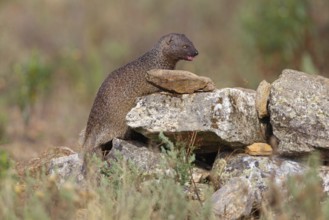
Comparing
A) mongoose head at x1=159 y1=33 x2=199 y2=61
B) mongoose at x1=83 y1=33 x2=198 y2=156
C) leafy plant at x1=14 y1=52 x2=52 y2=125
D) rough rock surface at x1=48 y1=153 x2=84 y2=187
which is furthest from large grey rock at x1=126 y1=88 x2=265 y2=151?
leafy plant at x1=14 y1=52 x2=52 y2=125

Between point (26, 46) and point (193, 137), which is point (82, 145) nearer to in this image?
point (193, 137)

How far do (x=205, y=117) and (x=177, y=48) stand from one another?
1.19 m

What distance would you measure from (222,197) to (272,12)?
843 centimetres

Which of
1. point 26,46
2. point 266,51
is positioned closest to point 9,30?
point 26,46

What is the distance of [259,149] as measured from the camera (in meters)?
6.91

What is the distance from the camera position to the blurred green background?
11.8 m

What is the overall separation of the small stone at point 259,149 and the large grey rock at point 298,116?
242 millimetres

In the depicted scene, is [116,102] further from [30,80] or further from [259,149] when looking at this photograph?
[30,80]

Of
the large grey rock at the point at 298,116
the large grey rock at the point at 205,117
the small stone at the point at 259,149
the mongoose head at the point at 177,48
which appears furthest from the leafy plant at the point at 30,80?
the large grey rock at the point at 298,116

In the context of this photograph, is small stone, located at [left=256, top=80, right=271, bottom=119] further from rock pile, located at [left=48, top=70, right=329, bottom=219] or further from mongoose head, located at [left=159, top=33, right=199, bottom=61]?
mongoose head, located at [left=159, top=33, right=199, bottom=61]

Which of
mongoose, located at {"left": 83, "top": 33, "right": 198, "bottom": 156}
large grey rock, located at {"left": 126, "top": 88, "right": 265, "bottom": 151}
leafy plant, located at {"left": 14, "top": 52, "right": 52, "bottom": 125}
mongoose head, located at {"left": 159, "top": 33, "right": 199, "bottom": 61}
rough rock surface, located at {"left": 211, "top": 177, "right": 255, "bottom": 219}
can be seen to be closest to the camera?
rough rock surface, located at {"left": 211, "top": 177, "right": 255, "bottom": 219}

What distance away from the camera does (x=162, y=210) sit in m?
5.62

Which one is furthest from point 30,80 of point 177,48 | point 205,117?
point 205,117

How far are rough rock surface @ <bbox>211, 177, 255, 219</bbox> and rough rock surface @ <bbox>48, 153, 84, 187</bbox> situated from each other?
1.17 m
